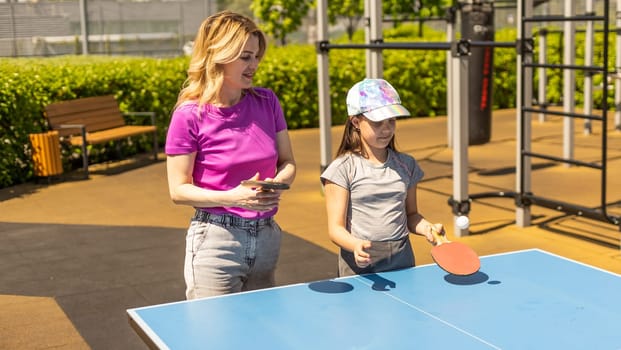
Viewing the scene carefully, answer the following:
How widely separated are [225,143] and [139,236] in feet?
14.7

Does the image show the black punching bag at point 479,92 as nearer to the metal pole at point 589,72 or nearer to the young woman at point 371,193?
the metal pole at point 589,72

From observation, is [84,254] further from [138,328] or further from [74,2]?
[74,2]

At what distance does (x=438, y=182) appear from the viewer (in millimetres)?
10078

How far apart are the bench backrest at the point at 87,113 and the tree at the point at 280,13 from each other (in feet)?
34.5

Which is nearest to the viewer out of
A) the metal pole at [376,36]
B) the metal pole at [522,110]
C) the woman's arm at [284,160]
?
the woman's arm at [284,160]

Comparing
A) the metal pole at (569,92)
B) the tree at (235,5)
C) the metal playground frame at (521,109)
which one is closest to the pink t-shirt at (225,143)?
the metal playground frame at (521,109)

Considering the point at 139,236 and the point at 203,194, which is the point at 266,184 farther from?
the point at 139,236

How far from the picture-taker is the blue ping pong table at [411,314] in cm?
291

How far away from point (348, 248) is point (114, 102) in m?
8.78

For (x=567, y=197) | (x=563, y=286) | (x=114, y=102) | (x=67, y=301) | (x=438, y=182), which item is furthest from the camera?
(x=114, y=102)

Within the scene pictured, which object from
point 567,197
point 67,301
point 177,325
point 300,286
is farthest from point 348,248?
point 567,197

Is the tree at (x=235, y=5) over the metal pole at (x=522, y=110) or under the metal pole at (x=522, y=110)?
over

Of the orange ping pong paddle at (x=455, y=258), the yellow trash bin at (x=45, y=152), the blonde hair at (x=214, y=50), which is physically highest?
the blonde hair at (x=214, y=50)

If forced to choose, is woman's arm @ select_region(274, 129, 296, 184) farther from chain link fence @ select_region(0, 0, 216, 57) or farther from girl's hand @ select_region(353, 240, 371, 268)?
chain link fence @ select_region(0, 0, 216, 57)
